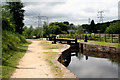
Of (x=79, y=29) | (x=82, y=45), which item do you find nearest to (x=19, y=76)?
(x=82, y=45)

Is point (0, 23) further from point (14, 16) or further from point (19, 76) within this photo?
point (14, 16)

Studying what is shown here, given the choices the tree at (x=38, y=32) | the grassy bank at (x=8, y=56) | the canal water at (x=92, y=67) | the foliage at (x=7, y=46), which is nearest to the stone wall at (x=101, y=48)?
the canal water at (x=92, y=67)

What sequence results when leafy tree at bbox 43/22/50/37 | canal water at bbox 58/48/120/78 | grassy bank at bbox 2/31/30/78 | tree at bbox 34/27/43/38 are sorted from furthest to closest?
1. tree at bbox 34/27/43/38
2. leafy tree at bbox 43/22/50/37
3. canal water at bbox 58/48/120/78
4. grassy bank at bbox 2/31/30/78

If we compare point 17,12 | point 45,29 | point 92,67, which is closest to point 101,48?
point 92,67

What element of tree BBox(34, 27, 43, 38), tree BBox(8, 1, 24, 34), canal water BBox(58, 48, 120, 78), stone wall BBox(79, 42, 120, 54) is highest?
tree BBox(8, 1, 24, 34)

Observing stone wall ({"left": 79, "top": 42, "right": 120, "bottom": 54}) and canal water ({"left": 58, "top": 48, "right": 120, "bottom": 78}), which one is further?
stone wall ({"left": 79, "top": 42, "right": 120, "bottom": 54})

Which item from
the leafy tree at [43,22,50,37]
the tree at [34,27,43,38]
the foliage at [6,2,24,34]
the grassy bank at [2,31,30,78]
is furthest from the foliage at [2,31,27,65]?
the tree at [34,27,43,38]

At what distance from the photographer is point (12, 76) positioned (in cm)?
460

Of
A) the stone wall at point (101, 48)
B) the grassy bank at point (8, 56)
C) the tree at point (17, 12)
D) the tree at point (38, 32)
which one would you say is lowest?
the stone wall at point (101, 48)

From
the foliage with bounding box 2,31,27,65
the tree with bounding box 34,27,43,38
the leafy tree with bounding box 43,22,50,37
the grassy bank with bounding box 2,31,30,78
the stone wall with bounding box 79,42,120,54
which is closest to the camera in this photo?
the grassy bank with bounding box 2,31,30,78

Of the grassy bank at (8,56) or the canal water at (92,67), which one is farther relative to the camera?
the canal water at (92,67)

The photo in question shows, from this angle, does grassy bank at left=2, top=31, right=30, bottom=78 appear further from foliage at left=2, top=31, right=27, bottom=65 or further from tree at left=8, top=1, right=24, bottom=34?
tree at left=8, top=1, right=24, bottom=34

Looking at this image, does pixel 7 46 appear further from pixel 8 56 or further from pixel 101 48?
pixel 101 48

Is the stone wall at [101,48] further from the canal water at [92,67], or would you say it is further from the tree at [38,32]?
the tree at [38,32]
